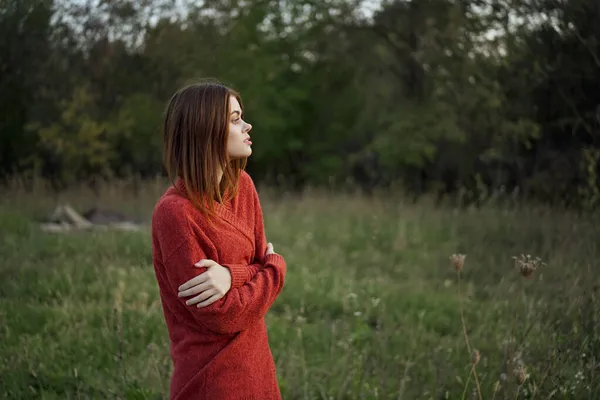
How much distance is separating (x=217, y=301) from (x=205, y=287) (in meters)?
0.06

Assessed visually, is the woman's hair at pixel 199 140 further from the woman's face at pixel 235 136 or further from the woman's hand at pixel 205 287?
the woman's hand at pixel 205 287

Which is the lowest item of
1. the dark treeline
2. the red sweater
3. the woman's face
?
the dark treeline

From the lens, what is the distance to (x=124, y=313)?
181 inches

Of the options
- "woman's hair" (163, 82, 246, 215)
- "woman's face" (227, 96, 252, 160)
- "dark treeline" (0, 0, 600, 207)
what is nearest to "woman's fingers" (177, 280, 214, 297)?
"woman's hair" (163, 82, 246, 215)

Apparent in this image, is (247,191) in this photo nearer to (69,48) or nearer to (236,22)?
(69,48)

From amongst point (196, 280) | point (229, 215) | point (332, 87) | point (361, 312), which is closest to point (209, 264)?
point (196, 280)

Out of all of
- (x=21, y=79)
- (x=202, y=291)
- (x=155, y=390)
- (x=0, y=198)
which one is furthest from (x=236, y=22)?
(x=202, y=291)

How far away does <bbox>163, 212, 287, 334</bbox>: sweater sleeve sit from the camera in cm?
186

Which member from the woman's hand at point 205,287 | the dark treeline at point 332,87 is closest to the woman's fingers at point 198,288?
the woman's hand at point 205,287

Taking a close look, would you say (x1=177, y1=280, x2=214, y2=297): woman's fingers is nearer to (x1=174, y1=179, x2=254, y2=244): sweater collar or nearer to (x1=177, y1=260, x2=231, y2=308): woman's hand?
(x1=177, y1=260, x2=231, y2=308): woman's hand

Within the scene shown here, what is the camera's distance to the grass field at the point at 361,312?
3.42 m

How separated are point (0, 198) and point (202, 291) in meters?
9.58

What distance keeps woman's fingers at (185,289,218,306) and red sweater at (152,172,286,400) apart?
0.03m

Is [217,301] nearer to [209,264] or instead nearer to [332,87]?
[209,264]
